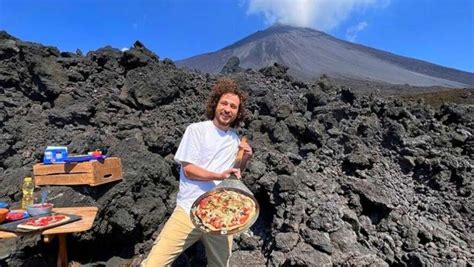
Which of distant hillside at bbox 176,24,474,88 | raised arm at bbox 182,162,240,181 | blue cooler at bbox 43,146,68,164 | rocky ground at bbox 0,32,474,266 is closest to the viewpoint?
raised arm at bbox 182,162,240,181

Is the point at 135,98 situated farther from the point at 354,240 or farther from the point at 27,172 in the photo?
the point at 354,240

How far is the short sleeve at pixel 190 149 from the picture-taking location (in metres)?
2.68

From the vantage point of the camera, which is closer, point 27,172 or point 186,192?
point 186,192

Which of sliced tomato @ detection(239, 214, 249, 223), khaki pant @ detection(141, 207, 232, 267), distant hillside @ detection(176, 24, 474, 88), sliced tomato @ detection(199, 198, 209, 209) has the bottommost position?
khaki pant @ detection(141, 207, 232, 267)

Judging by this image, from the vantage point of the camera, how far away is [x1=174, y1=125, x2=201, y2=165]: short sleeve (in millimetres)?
2680

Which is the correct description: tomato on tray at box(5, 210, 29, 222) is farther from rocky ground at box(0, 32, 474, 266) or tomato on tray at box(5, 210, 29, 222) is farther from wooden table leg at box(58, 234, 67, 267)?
rocky ground at box(0, 32, 474, 266)

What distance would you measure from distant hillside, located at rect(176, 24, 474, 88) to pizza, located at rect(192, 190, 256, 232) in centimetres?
5224

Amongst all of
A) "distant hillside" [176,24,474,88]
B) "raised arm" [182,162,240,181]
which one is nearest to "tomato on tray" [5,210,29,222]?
"raised arm" [182,162,240,181]

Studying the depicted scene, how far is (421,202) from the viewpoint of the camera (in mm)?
6004

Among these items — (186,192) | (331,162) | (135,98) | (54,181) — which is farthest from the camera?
(135,98)

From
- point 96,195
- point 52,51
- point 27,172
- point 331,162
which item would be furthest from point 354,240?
point 52,51

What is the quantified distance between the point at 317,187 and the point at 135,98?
12.5 ft

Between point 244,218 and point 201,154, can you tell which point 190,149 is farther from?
point 244,218

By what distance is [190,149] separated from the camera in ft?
8.82
